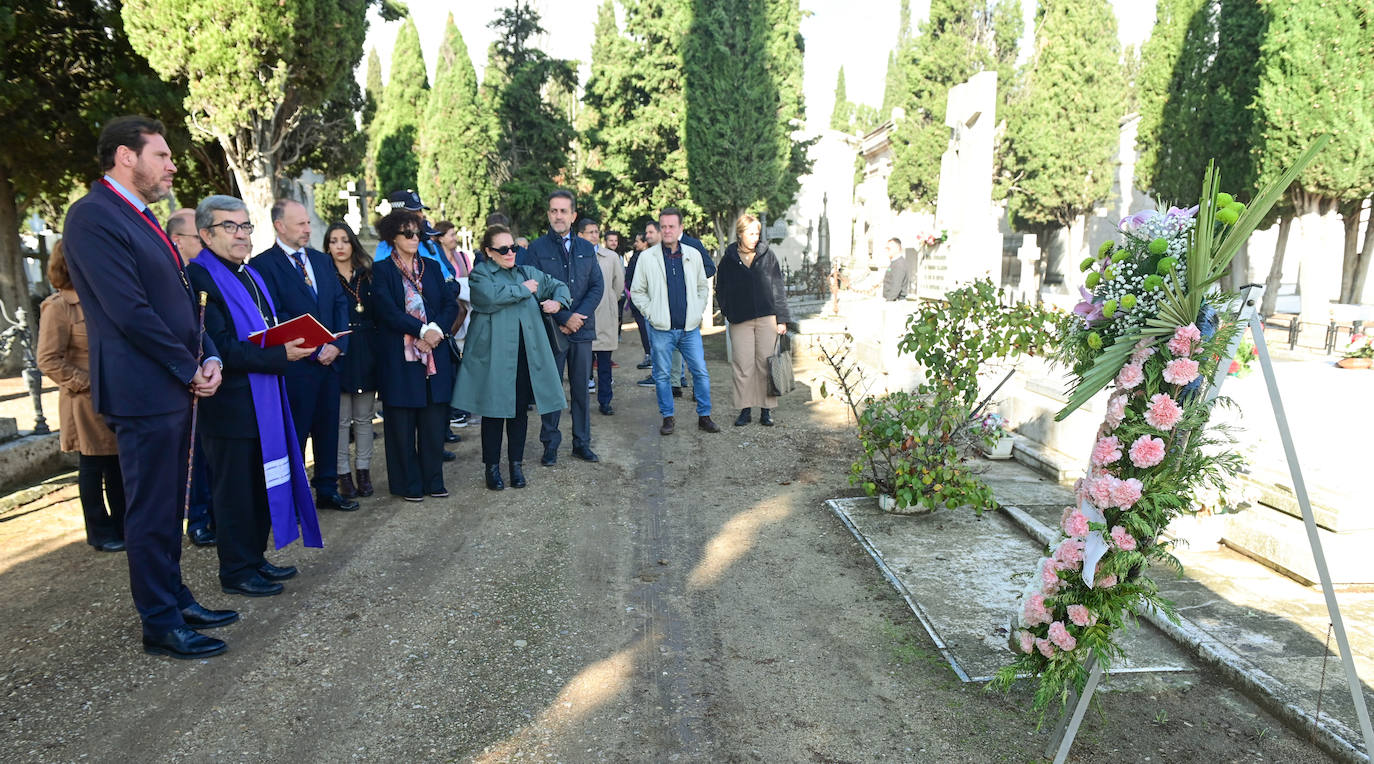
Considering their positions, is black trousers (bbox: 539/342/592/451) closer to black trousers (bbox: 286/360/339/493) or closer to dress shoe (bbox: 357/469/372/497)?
dress shoe (bbox: 357/469/372/497)

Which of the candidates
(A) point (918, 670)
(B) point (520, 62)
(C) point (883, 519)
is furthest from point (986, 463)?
(B) point (520, 62)

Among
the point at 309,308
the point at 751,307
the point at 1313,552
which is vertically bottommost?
the point at 1313,552

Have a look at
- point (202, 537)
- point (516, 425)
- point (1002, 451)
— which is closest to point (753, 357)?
point (1002, 451)

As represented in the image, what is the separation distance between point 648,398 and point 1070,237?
22062 mm

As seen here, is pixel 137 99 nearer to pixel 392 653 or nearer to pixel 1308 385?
pixel 392 653

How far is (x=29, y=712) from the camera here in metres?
3.13

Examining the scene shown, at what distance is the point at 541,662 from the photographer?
3568 mm

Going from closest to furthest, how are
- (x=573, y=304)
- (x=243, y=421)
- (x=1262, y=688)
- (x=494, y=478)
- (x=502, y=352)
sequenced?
(x=1262, y=688) → (x=243, y=421) → (x=502, y=352) → (x=494, y=478) → (x=573, y=304)

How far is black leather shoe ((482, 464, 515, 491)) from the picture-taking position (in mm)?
6023

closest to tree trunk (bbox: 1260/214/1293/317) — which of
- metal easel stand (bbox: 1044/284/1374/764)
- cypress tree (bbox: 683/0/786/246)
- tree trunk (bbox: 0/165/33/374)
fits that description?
cypress tree (bbox: 683/0/786/246)

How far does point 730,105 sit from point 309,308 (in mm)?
14463

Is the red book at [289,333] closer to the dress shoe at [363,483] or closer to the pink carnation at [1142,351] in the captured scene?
the dress shoe at [363,483]

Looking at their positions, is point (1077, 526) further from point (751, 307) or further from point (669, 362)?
point (669, 362)

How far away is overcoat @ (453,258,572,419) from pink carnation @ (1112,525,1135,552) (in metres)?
4.05
